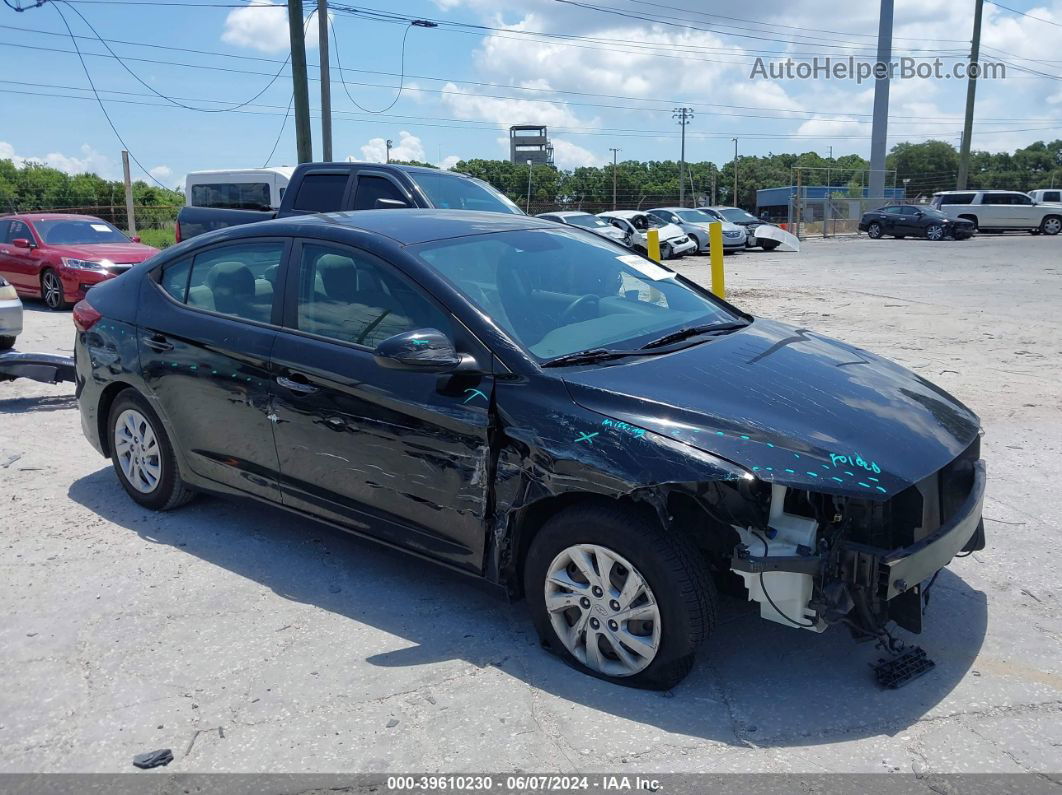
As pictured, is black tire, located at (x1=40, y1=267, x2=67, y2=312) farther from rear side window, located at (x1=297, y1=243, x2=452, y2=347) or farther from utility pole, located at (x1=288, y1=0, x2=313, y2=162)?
rear side window, located at (x1=297, y1=243, x2=452, y2=347)

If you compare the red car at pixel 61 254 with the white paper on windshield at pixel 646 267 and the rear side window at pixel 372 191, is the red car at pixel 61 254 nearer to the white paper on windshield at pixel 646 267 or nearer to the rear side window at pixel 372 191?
the rear side window at pixel 372 191

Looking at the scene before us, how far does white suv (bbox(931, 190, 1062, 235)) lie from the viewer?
35.9 meters

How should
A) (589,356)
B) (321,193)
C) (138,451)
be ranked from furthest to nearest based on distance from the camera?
(321,193), (138,451), (589,356)

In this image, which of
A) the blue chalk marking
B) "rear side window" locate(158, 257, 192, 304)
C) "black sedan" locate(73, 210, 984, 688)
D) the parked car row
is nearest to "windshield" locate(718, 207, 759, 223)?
the parked car row

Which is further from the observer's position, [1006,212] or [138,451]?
[1006,212]

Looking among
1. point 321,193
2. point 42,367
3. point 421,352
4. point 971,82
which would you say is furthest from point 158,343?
point 971,82

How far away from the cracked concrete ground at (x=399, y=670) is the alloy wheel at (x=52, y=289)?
9.23 meters

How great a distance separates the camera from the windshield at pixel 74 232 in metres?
14.1

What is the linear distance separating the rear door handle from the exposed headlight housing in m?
9.74

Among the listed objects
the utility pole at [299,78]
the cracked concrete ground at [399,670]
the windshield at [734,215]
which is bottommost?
the cracked concrete ground at [399,670]

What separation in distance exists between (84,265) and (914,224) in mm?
31107

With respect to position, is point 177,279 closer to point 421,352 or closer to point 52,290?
point 421,352

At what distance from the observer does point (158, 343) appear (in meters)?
4.74

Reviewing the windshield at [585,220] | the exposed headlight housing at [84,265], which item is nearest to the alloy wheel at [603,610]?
the exposed headlight housing at [84,265]
